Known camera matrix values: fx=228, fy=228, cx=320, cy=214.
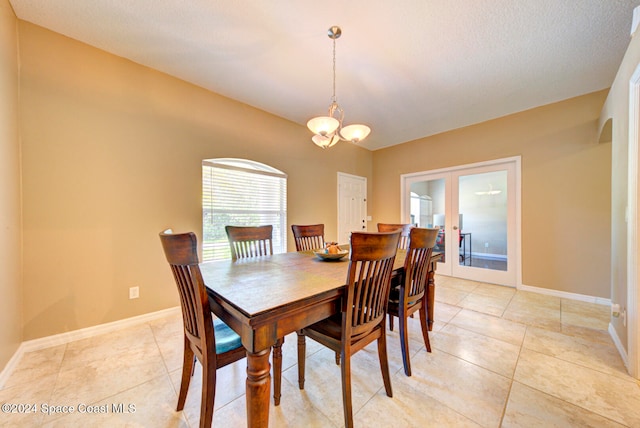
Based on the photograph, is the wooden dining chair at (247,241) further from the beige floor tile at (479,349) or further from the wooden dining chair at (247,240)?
the beige floor tile at (479,349)

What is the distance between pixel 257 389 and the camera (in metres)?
0.93

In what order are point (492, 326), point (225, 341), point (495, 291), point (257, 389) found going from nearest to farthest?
point (257, 389)
point (225, 341)
point (492, 326)
point (495, 291)

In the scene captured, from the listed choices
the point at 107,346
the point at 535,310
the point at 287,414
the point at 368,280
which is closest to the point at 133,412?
the point at 287,414

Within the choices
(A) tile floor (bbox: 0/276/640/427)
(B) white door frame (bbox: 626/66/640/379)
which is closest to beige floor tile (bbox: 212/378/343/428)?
(A) tile floor (bbox: 0/276/640/427)

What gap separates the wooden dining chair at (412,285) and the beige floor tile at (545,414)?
0.56 metres

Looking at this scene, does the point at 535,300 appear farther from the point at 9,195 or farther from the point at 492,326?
the point at 9,195

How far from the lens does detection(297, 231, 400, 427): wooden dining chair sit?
1157 mm

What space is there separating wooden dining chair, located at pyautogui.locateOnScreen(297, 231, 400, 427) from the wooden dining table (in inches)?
3.8

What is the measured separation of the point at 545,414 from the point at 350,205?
12.0 feet

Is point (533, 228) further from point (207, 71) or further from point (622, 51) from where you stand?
point (207, 71)

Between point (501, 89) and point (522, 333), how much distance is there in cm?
273

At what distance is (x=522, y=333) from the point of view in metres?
2.15

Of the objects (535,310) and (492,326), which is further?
(535,310)

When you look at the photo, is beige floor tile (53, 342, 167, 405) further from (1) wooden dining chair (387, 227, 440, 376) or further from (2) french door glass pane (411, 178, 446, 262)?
(2) french door glass pane (411, 178, 446, 262)
